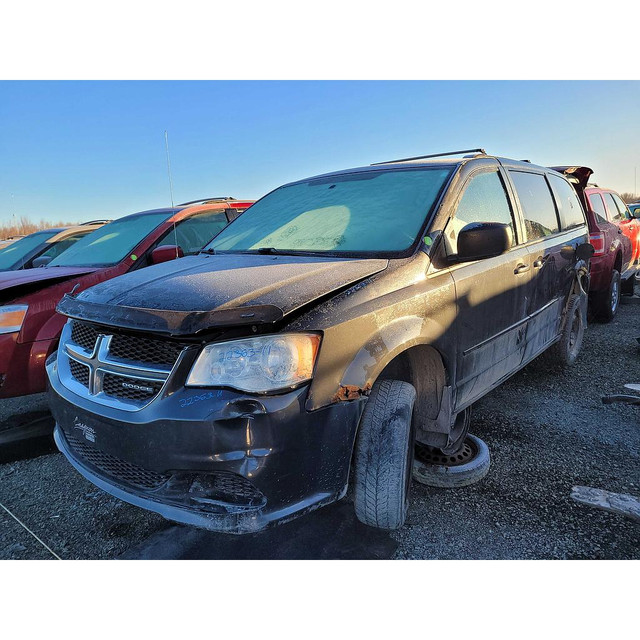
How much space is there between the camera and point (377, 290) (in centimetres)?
201

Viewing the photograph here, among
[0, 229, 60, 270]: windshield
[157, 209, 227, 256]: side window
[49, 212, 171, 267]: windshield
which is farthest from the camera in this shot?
[0, 229, 60, 270]: windshield

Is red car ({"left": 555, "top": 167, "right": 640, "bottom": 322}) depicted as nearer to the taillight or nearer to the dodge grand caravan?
the taillight

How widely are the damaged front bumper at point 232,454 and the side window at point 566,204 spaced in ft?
10.4

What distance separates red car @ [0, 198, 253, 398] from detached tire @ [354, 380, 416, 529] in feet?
6.73

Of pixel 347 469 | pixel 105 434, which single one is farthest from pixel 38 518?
pixel 347 469

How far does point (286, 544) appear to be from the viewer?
7.25 ft

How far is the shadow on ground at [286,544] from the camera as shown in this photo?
2.14 metres

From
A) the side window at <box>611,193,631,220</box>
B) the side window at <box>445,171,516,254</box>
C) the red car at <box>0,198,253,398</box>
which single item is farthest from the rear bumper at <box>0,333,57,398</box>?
the side window at <box>611,193,631,220</box>

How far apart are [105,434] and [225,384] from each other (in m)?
0.59

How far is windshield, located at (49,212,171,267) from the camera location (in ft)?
14.4

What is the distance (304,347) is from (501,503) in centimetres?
145

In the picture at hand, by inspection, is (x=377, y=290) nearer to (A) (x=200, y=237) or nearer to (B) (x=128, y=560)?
(B) (x=128, y=560)

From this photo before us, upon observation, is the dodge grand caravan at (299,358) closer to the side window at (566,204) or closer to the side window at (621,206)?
the side window at (566,204)

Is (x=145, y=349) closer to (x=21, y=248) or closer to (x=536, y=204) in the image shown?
(x=536, y=204)
